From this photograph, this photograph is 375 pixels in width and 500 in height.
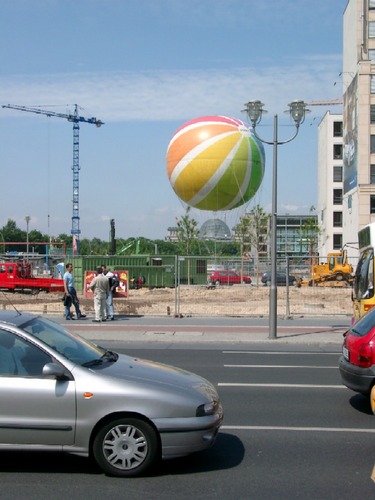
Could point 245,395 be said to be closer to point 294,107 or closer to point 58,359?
point 58,359

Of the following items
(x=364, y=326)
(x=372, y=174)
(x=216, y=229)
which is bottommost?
(x=364, y=326)

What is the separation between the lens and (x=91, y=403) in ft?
20.5

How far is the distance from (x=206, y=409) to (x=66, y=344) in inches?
60.8

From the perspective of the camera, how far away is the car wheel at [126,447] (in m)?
6.26

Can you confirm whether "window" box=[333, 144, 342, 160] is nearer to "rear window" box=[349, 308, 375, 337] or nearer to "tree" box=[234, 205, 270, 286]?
"tree" box=[234, 205, 270, 286]

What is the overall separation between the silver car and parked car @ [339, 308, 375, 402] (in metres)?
3.11

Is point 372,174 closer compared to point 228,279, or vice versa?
point 228,279

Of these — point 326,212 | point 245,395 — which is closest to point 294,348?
point 245,395

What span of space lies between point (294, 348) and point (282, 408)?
8.40m

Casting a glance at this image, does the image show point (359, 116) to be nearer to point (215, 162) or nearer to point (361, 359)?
point (215, 162)

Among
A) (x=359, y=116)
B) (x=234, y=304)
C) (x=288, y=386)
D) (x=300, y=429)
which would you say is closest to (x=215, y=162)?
(x=234, y=304)

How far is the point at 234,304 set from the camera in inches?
1078

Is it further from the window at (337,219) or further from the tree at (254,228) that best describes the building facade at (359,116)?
the window at (337,219)

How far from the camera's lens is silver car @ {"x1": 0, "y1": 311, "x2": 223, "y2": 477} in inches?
246
